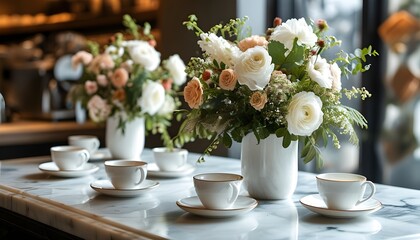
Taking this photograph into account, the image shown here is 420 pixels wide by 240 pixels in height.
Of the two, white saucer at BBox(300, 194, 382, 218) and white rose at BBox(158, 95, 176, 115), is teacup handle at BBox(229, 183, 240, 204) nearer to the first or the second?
white saucer at BBox(300, 194, 382, 218)

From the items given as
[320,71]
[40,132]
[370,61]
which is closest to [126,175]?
[320,71]

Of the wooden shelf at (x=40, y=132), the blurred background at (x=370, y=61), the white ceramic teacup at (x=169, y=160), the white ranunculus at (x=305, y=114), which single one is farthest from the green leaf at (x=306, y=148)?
the wooden shelf at (x=40, y=132)

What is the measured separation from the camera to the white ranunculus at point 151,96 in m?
2.47

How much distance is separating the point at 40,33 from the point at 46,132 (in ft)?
7.05

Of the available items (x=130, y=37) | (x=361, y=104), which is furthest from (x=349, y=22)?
(x=130, y=37)

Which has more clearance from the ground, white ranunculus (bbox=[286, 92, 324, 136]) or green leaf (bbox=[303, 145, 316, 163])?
white ranunculus (bbox=[286, 92, 324, 136])

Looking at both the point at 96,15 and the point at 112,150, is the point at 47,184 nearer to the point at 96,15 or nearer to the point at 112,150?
the point at 112,150

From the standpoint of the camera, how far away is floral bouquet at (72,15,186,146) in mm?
2488

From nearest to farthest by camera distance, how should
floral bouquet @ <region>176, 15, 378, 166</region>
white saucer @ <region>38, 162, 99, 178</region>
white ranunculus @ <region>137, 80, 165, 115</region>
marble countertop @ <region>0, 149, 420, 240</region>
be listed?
1. marble countertop @ <region>0, 149, 420, 240</region>
2. floral bouquet @ <region>176, 15, 378, 166</region>
3. white saucer @ <region>38, 162, 99, 178</region>
4. white ranunculus @ <region>137, 80, 165, 115</region>

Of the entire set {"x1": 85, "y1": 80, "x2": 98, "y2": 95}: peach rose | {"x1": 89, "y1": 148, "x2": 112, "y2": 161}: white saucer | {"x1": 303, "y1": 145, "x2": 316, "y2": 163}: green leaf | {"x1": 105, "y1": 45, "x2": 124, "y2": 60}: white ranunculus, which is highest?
{"x1": 105, "y1": 45, "x2": 124, "y2": 60}: white ranunculus

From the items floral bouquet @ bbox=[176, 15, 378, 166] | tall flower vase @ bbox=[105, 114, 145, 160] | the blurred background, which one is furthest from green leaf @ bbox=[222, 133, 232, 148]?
the blurred background

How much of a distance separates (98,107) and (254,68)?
1.07 meters

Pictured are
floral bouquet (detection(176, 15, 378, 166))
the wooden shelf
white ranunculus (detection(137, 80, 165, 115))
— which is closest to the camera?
floral bouquet (detection(176, 15, 378, 166))

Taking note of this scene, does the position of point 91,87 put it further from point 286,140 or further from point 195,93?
point 286,140
